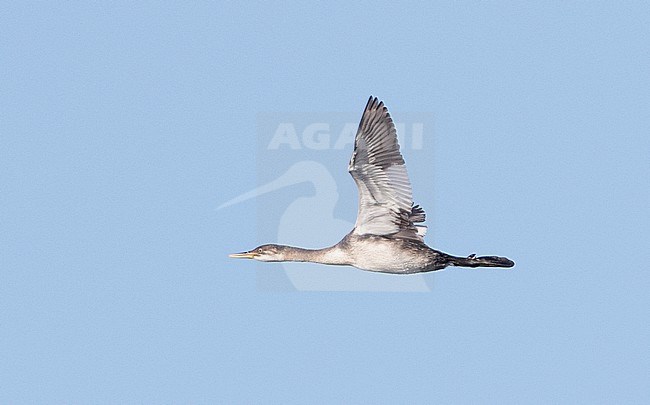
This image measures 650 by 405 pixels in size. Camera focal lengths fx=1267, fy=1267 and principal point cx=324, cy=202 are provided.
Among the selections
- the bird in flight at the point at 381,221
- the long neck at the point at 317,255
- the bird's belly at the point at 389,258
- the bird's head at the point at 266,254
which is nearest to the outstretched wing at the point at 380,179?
the bird in flight at the point at 381,221

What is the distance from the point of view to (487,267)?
29.2 meters

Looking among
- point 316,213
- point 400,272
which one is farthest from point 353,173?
point 316,213

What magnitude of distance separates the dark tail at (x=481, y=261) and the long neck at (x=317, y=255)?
8.10 ft

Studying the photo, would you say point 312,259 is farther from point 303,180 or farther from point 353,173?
point 303,180

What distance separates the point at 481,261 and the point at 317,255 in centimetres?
377

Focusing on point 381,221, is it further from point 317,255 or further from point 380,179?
point 317,255

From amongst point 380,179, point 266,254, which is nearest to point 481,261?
point 380,179

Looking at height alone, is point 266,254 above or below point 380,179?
below

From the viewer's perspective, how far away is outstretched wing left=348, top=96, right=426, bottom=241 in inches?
1077

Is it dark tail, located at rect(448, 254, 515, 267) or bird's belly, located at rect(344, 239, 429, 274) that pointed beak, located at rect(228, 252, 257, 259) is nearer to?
bird's belly, located at rect(344, 239, 429, 274)

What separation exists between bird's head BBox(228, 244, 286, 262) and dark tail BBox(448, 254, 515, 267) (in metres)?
3.96

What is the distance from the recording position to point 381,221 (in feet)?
92.7

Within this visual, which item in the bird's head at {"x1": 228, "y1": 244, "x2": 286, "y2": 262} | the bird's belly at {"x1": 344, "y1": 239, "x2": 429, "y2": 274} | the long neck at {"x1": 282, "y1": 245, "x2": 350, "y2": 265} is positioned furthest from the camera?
the bird's head at {"x1": 228, "y1": 244, "x2": 286, "y2": 262}

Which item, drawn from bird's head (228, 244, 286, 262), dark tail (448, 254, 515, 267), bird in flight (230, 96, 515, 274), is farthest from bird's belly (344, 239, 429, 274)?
bird's head (228, 244, 286, 262)
